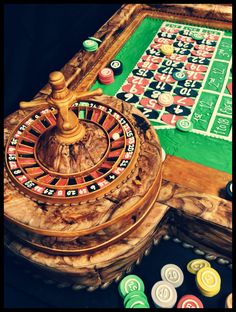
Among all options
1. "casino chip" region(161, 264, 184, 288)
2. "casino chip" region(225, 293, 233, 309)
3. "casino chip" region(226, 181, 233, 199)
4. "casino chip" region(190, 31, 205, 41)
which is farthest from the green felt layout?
"casino chip" region(225, 293, 233, 309)

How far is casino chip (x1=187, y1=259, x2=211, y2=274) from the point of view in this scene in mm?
3100

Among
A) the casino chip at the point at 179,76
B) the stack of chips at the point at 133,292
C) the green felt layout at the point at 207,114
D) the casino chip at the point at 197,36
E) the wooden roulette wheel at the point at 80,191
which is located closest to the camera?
the wooden roulette wheel at the point at 80,191

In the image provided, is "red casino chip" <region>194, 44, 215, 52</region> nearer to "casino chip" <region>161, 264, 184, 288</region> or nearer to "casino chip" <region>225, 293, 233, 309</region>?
"casino chip" <region>161, 264, 184, 288</region>

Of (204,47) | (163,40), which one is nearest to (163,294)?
(204,47)

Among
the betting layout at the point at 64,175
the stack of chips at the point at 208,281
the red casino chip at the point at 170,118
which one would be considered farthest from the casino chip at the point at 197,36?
the stack of chips at the point at 208,281

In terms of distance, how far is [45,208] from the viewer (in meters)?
→ 2.73

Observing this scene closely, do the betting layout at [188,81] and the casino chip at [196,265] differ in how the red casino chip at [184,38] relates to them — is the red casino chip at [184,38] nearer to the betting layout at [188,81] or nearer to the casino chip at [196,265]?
the betting layout at [188,81]

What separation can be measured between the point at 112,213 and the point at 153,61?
277 cm

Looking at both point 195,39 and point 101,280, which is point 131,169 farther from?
point 195,39

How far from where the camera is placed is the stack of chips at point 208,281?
2.95 m

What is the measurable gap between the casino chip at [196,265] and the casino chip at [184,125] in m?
1.45

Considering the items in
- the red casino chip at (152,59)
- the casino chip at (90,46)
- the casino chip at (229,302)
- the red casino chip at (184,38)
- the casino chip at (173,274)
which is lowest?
the casino chip at (173,274)

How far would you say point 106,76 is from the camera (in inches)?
170

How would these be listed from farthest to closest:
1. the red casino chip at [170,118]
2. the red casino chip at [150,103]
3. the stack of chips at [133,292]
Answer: the red casino chip at [150,103]
the red casino chip at [170,118]
the stack of chips at [133,292]
